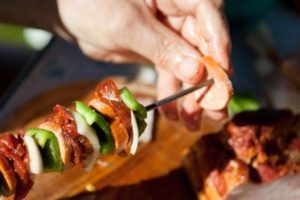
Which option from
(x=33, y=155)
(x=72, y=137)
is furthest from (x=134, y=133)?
(x=33, y=155)

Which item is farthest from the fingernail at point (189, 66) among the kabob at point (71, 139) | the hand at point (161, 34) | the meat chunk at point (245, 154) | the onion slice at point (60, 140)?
the onion slice at point (60, 140)

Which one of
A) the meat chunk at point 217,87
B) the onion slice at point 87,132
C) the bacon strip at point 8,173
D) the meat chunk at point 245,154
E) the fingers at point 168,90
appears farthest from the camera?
the fingers at point 168,90

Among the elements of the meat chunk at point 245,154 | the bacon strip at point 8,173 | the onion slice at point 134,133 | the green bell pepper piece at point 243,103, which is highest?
the bacon strip at point 8,173

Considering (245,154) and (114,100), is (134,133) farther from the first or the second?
(245,154)

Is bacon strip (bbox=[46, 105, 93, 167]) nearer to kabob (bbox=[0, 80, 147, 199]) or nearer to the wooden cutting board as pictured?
kabob (bbox=[0, 80, 147, 199])

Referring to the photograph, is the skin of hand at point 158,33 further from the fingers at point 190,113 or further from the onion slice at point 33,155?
the onion slice at point 33,155

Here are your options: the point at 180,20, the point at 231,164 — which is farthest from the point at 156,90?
the point at 231,164

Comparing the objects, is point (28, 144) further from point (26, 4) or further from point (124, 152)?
point (26, 4)
